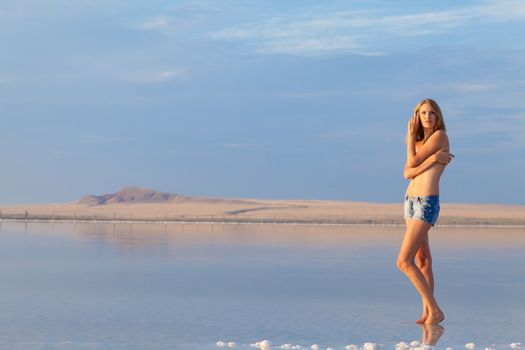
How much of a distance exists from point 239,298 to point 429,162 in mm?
2187

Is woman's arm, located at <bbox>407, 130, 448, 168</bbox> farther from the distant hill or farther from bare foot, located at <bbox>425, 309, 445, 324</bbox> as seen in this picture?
the distant hill

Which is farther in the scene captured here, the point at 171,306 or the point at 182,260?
the point at 182,260

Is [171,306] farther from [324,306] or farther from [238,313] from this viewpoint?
[324,306]

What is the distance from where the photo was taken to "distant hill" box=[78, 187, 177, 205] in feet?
201

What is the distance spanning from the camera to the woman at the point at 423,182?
7.07 meters

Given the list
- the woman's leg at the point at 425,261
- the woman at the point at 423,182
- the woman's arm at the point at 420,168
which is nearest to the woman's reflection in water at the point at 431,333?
the woman at the point at 423,182

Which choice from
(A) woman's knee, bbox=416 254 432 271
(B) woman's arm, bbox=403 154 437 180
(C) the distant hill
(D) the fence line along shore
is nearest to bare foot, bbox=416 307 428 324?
(A) woman's knee, bbox=416 254 432 271

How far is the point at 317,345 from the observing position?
18.9 feet

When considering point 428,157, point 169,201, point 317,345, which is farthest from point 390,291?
point 169,201

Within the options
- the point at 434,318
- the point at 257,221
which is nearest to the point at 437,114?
the point at 434,318

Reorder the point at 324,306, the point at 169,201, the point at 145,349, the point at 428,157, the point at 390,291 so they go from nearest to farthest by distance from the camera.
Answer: the point at 145,349 → the point at 428,157 → the point at 324,306 → the point at 390,291 → the point at 169,201

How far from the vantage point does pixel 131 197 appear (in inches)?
2539

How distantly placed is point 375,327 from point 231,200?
59.6 meters

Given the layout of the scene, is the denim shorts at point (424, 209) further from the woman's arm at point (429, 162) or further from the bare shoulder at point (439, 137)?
the bare shoulder at point (439, 137)
